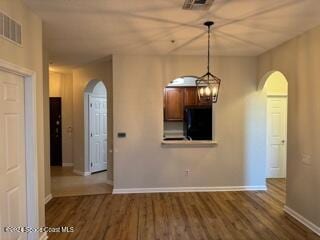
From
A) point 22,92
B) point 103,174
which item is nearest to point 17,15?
point 22,92

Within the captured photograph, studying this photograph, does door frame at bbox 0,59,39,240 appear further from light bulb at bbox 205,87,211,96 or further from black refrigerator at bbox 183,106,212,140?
black refrigerator at bbox 183,106,212,140

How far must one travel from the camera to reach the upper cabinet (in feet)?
27.3

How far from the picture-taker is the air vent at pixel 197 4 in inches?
112

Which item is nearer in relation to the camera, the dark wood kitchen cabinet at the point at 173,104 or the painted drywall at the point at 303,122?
the painted drywall at the point at 303,122

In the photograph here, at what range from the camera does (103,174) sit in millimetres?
7344

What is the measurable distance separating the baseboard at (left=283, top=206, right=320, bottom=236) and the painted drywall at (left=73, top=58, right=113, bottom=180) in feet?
12.0

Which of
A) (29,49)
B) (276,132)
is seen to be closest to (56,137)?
(29,49)

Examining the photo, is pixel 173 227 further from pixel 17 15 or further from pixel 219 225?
pixel 17 15

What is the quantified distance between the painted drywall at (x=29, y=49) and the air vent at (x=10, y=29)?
5cm

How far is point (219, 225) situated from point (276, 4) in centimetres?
297

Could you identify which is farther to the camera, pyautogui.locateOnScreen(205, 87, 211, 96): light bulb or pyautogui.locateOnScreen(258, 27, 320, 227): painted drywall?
pyautogui.locateOnScreen(205, 87, 211, 96): light bulb

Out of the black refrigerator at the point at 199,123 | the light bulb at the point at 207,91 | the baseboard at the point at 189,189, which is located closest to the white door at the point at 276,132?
the baseboard at the point at 189,189

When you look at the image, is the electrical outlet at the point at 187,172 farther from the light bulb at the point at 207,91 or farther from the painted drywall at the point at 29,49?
the painted drywall at the point at 29,49

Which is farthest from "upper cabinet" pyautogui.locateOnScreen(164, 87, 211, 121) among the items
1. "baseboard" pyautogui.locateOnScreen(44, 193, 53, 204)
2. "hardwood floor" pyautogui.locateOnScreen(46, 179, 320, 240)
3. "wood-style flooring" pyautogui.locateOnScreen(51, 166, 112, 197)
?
"baseboard" pyautogui.locateOnScreen(44, 193, 53, 204)
